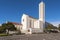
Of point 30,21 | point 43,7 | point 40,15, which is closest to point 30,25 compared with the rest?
point 30,21

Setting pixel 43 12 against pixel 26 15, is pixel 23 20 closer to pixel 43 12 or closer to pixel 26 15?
pixel 26 15

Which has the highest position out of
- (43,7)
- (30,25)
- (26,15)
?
(43,7)

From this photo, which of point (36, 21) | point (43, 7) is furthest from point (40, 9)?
point (36, 21)

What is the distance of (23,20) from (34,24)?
Result: 9.36 metres

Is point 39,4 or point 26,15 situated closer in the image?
point 26,15

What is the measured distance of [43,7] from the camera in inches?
3969

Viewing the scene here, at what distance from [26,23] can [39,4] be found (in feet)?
63.0

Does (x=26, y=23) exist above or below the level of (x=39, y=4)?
below

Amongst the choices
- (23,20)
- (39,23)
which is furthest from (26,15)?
(39,23)

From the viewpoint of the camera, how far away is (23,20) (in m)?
95.1

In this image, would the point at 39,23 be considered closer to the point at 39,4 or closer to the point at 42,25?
the point at 42,25

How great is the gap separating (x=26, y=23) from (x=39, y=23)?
29.6ft

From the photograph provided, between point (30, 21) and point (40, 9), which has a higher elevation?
point (40, 9)

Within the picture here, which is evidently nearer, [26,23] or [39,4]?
[26,23]
